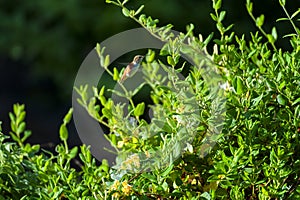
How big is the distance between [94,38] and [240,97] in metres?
4.16

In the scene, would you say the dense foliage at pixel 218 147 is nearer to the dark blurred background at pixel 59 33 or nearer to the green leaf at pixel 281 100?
the green leaf at pixel 281 100

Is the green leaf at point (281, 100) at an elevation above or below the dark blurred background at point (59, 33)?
below

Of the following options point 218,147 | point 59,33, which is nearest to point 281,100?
point 218,147

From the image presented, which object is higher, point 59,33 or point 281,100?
point 59,33

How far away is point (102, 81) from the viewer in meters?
5.00

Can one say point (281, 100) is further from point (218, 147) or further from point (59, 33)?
point (59, 33)

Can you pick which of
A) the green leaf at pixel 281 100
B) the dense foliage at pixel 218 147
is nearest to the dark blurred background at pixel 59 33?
the dense foliage at pixel 218 147

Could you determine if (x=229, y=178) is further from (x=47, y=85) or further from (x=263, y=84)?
(x=47, y=85)

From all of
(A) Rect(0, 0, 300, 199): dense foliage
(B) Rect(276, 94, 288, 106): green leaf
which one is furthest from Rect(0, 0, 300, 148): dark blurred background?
(B) Rect(276, 94, 288, 106): green leaf

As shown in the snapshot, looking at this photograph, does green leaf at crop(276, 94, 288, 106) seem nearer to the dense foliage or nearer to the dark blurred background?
the dense foliage

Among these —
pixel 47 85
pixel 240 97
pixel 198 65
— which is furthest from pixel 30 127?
pixel 240 97

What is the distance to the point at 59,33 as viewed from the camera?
557cm

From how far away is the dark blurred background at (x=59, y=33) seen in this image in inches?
202

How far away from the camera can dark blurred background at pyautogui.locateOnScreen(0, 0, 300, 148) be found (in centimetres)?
512
